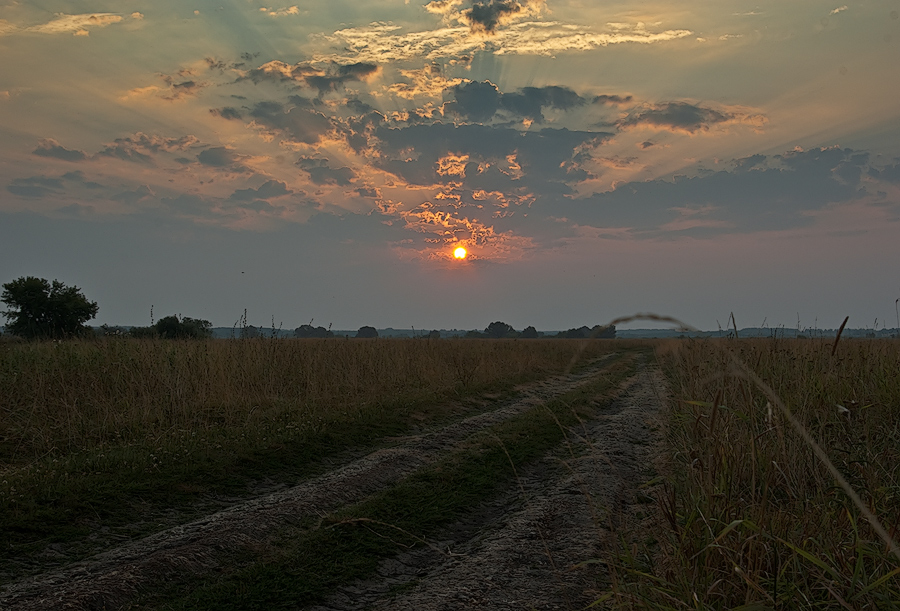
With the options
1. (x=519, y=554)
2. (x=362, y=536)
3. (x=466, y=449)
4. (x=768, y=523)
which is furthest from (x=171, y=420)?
(x=768, y=523)

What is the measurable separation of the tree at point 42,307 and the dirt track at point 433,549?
2963 centimetres

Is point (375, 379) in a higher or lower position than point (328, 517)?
higher

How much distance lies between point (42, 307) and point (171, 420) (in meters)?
28.0

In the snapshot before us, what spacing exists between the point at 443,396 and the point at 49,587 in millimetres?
11141

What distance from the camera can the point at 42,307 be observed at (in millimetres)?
33688

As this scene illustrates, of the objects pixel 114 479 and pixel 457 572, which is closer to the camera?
pixel 457 572

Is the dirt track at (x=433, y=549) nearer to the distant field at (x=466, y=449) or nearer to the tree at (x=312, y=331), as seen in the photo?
the distant field at (x=466, y=449)

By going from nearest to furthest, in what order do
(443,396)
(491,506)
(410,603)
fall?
(410,603) → (491,506) → (443,396)

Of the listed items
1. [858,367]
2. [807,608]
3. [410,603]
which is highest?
[858,367]

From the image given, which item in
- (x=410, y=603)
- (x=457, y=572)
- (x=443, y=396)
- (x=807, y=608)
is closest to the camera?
(x=807, y=608)

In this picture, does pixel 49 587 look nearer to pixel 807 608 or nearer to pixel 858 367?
pixel 807 608

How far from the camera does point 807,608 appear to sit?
10.8 ft

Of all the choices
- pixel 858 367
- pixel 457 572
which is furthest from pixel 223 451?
pixel 858 367

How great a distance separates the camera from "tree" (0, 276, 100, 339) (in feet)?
107
